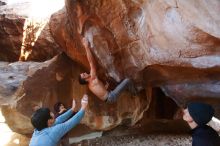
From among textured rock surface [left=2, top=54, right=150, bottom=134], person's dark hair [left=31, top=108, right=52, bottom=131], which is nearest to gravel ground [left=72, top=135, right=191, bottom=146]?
textured rock surface [left=2, top=54, right=150, bottom=134]

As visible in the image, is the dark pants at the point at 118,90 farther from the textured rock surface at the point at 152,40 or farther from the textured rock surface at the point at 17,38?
the textured rock surface at the point at 17,38

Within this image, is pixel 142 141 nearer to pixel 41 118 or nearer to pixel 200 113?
pixel 41 118

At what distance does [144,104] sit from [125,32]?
2.54 m

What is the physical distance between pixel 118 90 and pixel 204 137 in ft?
8.81

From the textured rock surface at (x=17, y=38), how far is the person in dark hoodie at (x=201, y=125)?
235 inches

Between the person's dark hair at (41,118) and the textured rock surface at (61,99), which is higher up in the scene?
the person's dark hair at (41,118)

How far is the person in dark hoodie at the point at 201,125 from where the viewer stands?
3398mm

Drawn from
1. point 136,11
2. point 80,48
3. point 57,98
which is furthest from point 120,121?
point 136,11

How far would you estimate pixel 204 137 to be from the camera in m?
3.39

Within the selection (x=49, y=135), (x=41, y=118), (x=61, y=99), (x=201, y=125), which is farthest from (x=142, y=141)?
(x=201, y=125)

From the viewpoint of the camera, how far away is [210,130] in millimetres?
3496

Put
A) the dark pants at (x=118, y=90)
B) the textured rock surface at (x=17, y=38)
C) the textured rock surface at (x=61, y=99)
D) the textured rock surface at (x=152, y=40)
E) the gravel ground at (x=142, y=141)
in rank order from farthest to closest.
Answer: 1. the textured rock surface at (x=17, y=38)
2. the gravel ground at (x=142, y=141)
3. the textured rock surface at (x=61, y=99)
4. the dark pants at (x=118, y=90)
5. the textured rock surface at (x=152, y=40)

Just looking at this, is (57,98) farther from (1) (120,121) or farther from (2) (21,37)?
(2) (21,37)

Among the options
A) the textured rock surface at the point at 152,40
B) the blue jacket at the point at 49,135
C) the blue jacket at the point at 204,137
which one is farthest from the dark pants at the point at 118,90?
the blue jacket at the point at 204,137
